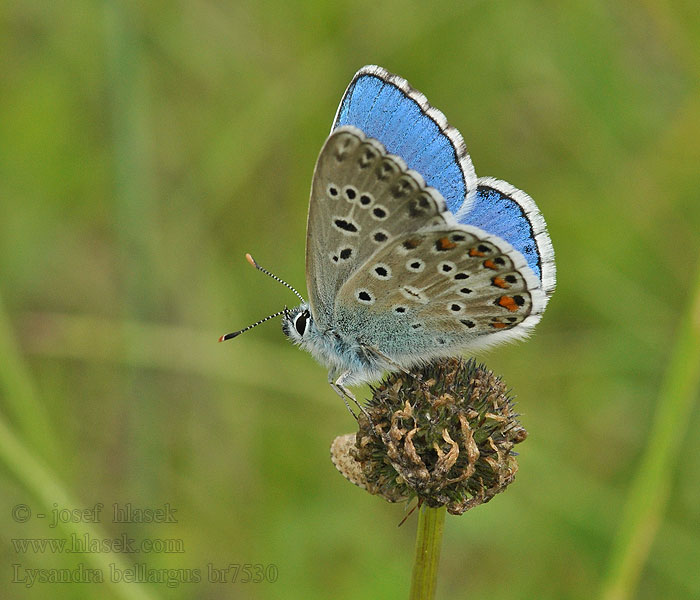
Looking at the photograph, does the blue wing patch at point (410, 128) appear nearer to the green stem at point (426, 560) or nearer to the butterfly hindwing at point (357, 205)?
the butterfly hindwing at point (357, 205)

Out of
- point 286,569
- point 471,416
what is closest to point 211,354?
point 286,569

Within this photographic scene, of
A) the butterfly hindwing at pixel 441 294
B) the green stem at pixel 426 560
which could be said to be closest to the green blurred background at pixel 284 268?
the butterfly hindwing at pixel 441 294

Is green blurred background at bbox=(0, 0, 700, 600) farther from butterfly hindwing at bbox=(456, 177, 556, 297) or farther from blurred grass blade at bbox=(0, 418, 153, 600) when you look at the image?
butterfly hindwing at bbox=(456, 177, 556, 297)

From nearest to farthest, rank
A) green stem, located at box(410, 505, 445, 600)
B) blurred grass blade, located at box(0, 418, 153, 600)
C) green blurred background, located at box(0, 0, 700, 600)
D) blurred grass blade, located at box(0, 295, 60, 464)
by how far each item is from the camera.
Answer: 1. green stem, located at box(410, 505, 445, 600)
2. blurred grass blade, located at box(0, 418, 153, 600)
3. blurred grass blade, located at box(0, 295, 60, 464)
4. green blurred background, located at box(0, 0, 700, 600)

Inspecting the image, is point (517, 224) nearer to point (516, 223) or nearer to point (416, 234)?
point (516, 223)

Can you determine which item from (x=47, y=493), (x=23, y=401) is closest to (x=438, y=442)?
(x=47, y=493)

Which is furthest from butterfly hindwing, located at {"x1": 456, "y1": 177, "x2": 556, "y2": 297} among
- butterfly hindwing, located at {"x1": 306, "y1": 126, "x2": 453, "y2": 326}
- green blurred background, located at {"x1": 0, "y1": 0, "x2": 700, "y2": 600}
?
green blurred background, located at {"x1": 0, "y1": 0, "x2": 700, "y2": 600}

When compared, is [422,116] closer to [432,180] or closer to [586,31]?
[432,180]
